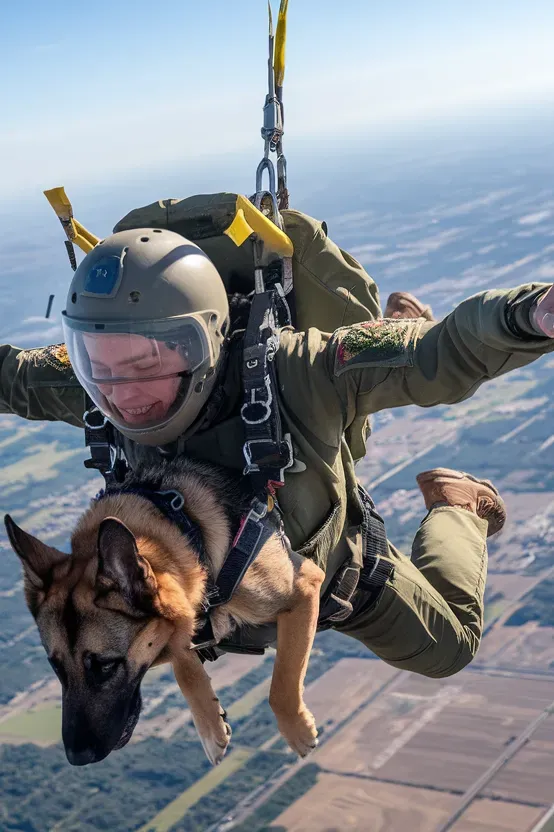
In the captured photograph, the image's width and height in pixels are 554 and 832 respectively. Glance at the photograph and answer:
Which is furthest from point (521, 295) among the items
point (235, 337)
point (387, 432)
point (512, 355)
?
point (387, 432)

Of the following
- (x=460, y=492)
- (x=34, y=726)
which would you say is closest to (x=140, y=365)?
(x=460, y=492)

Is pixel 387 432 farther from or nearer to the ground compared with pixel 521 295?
nearer to the ground

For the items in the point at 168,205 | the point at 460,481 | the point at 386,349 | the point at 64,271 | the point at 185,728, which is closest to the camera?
the point at 386,349

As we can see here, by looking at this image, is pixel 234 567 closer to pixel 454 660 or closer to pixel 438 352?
pixel 438 352

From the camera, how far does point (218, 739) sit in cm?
430

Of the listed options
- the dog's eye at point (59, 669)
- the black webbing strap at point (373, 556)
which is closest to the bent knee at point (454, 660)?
the black webbing strap at point (373, 556)

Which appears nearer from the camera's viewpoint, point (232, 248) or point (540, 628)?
point (232, 248)

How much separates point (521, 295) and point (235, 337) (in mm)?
1715

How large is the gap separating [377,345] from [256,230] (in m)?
0.97

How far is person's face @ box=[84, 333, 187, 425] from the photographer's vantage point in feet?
14.1

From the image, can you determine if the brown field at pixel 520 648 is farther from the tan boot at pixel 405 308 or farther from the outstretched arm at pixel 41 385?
the outstretched arm at pixel 41 385

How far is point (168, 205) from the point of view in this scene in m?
5.23

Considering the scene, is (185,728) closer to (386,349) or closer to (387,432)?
(387,432)

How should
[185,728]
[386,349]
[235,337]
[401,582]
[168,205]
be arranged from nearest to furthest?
[386,349] < [235,337] < [168,205] < [401,582] < [185,728]
